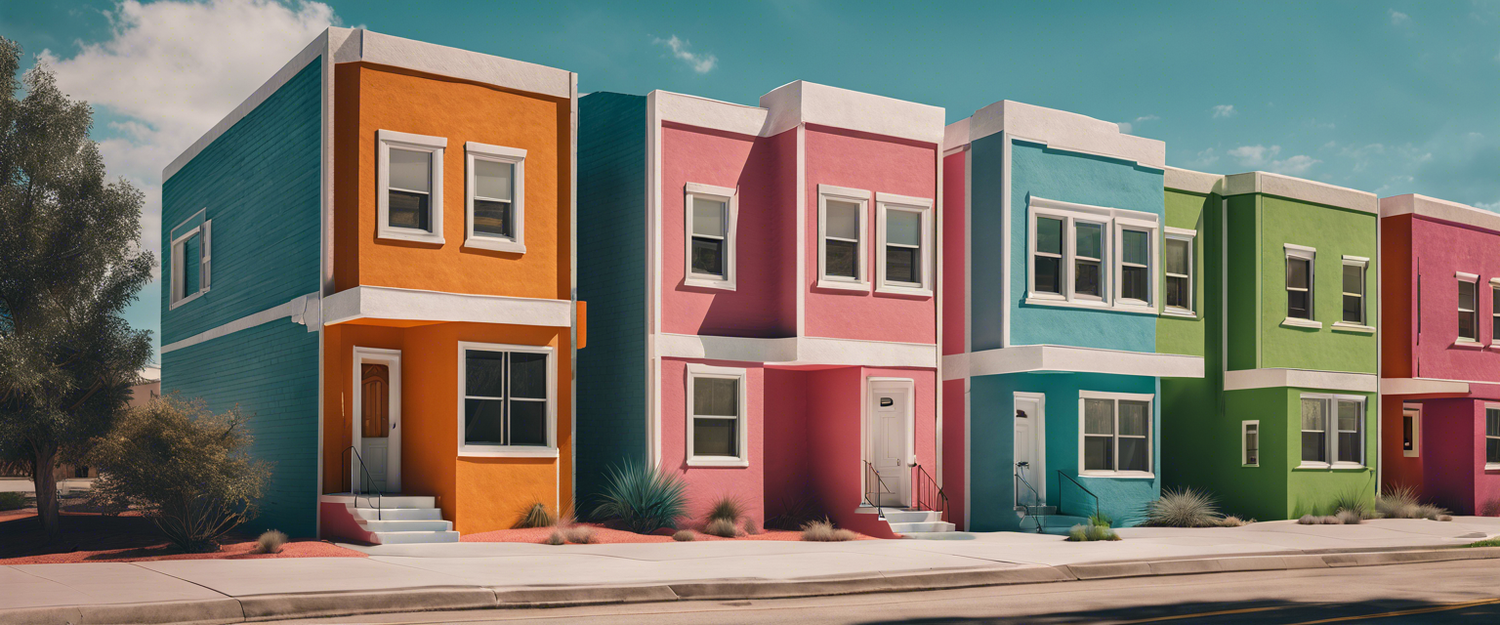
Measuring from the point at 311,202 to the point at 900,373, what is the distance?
10.5 metres

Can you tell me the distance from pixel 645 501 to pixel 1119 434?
10034 mm

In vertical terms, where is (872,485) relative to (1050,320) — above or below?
below

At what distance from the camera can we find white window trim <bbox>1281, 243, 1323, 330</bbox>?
27.0m

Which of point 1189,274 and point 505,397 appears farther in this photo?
point 1189,274

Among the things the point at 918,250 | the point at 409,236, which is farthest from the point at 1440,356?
the point at 409,236

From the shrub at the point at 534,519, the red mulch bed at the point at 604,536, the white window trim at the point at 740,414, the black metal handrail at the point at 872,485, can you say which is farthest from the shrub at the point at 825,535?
the shrub at the point at 534,519

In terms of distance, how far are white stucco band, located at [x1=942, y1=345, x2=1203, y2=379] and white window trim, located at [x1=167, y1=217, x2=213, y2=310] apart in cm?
1434

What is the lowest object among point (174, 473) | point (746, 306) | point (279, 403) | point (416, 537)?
point (416, 537)

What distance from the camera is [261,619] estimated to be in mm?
11086

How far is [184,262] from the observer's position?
85.2 feet

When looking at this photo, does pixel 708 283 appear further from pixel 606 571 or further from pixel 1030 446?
pixel 606 571

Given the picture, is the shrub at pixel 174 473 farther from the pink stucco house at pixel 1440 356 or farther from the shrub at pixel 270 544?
the pink stucco house at pixel 1440 356

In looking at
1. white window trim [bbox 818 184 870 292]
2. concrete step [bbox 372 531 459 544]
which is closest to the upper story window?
white window trim [bbox 818 184 870 292]

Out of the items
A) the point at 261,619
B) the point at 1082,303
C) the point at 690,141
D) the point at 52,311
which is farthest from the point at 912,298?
the point at 52,311
